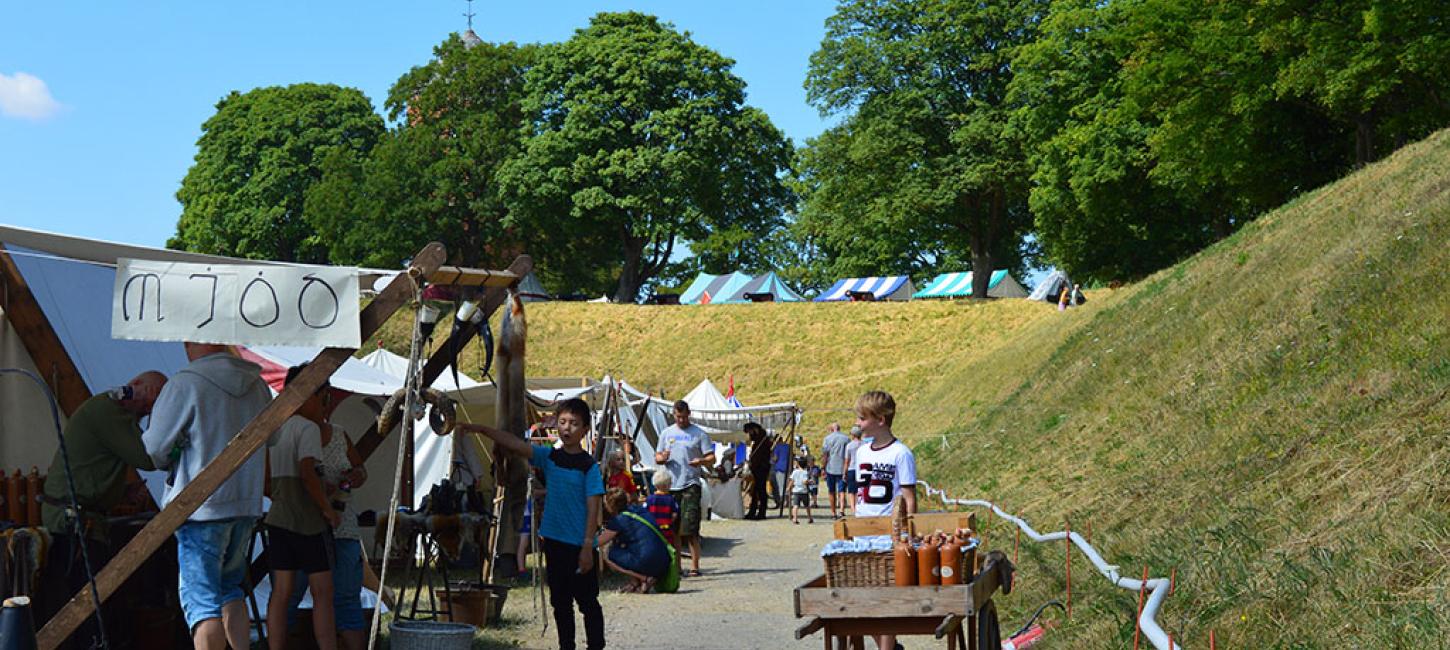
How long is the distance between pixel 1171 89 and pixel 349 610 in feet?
108

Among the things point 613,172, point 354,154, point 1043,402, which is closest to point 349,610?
point 1043,402

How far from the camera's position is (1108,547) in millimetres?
10406

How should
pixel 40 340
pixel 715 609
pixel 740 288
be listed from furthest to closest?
pixel 740 288 → pixel 715 609 → pixel 40 340

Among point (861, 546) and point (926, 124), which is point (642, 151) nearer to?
point (926, 124)

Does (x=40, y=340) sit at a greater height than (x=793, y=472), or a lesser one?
greater

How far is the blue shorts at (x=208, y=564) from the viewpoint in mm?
6824

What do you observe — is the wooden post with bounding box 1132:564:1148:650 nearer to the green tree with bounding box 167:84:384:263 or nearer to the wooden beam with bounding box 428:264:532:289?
the wooden beam with bounding box 428:264:532:289

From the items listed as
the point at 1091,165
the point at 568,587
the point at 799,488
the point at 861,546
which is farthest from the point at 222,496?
the point at 1091,165

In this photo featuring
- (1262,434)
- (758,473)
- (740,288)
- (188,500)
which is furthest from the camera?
(740,288)

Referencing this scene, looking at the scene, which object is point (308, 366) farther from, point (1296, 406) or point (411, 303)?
point (1296, 406)

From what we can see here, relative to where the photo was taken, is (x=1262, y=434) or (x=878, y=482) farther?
(x=1262, y=434)

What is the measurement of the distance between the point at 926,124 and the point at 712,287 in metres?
18.5

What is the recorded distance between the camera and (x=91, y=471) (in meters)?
7.60

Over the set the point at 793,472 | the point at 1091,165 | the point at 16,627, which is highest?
the point at 1091,165
